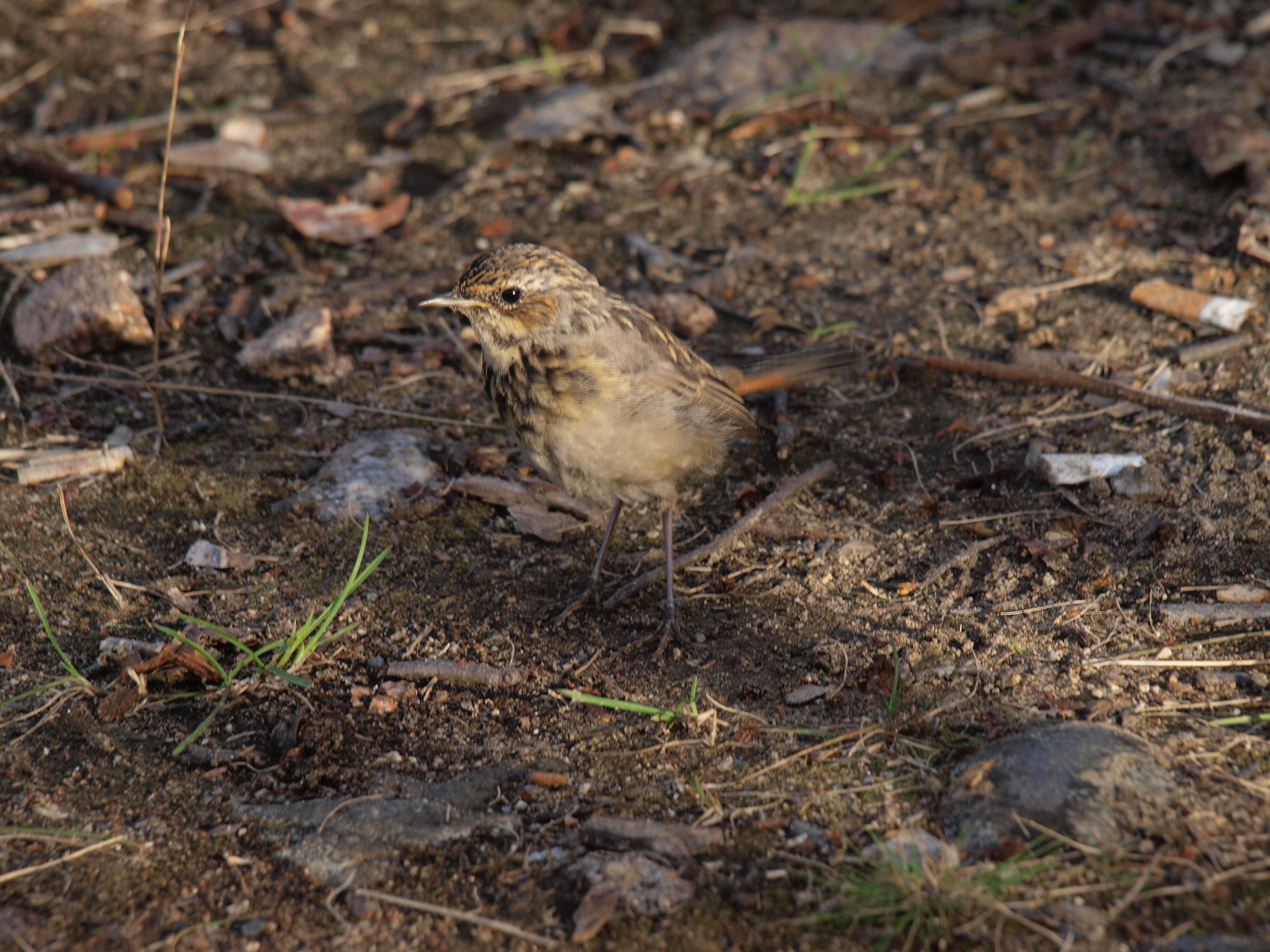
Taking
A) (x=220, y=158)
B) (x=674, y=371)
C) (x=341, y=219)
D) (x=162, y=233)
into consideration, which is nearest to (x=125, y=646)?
(x=162, y=233)

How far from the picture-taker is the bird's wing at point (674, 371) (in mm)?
4781

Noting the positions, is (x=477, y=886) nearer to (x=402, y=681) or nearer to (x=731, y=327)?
(x=402, y=681)

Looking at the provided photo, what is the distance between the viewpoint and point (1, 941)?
289cm

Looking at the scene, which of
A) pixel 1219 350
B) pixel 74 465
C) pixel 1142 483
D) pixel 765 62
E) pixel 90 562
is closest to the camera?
pixel 90 562

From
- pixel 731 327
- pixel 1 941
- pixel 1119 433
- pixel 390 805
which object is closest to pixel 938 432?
pixel 1119 433

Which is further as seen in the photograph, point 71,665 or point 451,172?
point 451,172

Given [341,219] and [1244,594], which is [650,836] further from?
[341,219]

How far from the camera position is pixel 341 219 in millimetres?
7203

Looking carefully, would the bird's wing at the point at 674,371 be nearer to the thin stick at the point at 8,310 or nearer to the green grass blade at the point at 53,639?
the green grass blade at the point at 53,639

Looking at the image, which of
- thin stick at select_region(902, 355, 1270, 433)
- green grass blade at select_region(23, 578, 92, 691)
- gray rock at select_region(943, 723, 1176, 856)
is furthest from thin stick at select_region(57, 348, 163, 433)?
gray rock at select_region(943, 723, 1176, 856)

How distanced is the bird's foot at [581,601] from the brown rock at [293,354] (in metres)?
2.20

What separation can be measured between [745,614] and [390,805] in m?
1.69

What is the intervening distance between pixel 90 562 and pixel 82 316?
2.14 meters

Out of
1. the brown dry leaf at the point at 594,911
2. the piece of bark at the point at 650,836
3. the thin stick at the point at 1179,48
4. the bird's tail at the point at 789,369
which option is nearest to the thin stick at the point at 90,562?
the piece of bark at the point at 650,836
